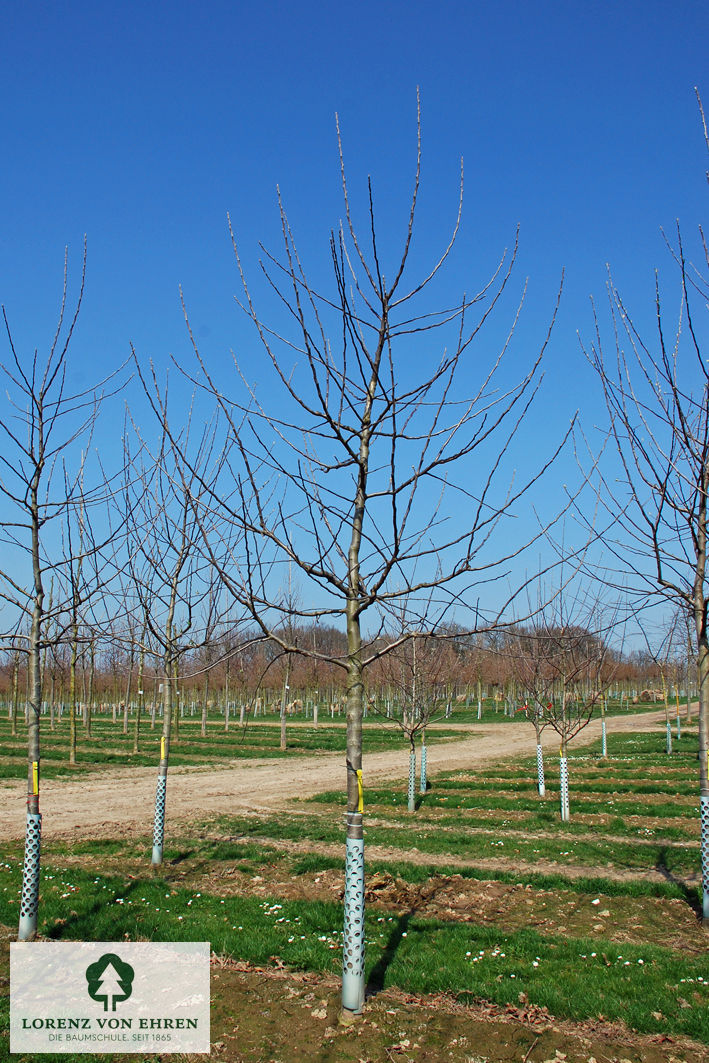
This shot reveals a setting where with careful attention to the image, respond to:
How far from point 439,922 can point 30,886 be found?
3.85 m

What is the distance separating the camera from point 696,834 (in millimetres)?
11656

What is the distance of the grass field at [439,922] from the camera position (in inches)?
185

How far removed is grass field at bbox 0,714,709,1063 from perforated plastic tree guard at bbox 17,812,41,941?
472mm

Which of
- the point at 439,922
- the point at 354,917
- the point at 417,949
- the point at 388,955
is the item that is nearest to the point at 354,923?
the point at 354,917

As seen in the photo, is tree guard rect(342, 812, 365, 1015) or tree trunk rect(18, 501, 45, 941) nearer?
tree guard rect(342, 812, 365, 1015)

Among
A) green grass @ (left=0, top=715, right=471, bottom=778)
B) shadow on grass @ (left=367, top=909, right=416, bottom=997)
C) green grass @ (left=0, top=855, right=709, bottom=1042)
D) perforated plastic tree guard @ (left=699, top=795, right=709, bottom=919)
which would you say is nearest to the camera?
green grass @ (left=0, top=855, right=709, bottom=1042)

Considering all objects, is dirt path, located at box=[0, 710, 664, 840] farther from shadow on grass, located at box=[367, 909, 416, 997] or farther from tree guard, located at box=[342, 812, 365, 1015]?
tree guard, located at box=[342, 812, 365, 1015]

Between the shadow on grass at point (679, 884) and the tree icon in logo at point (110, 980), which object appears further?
the shadow on grass at point (679, 884)

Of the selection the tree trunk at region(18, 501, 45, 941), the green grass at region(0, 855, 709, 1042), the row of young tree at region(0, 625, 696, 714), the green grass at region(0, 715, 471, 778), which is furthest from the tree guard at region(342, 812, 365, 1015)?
the row of young tree at region(0, 625, 696, 714)

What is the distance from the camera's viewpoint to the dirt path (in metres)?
13.5

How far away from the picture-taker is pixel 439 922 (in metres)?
7.10

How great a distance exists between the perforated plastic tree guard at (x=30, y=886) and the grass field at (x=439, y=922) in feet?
1.55

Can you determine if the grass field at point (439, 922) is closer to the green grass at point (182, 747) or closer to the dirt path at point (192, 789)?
the dirt path at point (192, 789)

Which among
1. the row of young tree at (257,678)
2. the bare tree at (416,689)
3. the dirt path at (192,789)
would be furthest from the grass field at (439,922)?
the row of young tree at (257,678)
